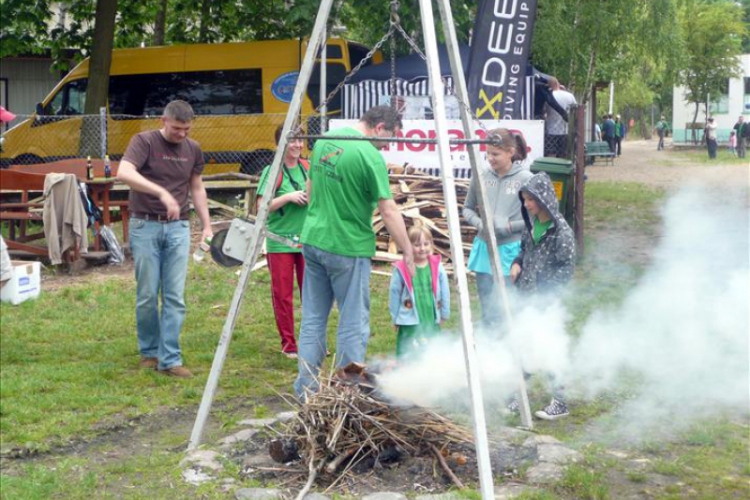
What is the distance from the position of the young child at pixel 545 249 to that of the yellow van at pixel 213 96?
11.1 m

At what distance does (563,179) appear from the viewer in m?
11.4

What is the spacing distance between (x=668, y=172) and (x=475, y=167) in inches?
877

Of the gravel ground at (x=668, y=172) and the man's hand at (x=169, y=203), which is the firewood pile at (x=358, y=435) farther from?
the gravel ground at (x=668, y=172)

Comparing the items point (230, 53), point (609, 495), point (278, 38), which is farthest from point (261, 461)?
point (278, 38)

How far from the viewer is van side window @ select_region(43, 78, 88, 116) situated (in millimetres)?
18422

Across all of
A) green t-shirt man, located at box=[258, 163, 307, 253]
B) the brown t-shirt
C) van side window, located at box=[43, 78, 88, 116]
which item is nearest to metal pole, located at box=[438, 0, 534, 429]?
green t-shirt man, located at box=[258, 163, 307, 253]

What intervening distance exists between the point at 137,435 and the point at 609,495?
107 inches

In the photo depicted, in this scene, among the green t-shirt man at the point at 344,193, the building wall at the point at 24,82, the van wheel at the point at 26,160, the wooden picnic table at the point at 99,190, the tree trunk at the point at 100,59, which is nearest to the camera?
the green t-shirt man at the point at 344,193

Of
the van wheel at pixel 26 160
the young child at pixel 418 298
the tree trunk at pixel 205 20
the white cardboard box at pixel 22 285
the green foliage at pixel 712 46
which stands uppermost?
the green foliage at pixel 712 46

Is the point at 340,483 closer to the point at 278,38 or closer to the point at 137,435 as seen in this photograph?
the point at 137,435

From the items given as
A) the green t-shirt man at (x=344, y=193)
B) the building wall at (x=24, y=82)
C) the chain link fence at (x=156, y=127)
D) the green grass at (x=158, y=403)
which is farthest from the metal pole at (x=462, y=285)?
the building wall at (x=24, y=82)

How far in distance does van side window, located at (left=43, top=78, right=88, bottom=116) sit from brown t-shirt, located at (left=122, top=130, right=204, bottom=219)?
12.5 m

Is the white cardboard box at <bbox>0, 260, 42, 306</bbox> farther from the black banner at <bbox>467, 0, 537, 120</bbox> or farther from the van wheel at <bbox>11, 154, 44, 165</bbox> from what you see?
the van wheel at <bbox>11, 154, 44, 165</bbox>

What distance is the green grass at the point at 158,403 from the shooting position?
4.92m
